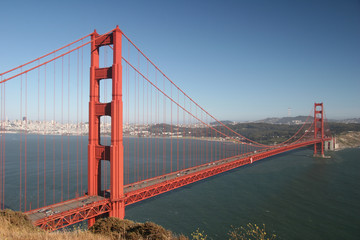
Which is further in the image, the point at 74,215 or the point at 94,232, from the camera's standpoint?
the point at 74,215

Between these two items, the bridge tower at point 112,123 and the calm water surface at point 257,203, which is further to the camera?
the calm water surface at point 257,203

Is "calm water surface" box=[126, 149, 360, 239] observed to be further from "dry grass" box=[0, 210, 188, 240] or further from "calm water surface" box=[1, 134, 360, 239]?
→ "dry grass" box=[0, 210, 188, 240]

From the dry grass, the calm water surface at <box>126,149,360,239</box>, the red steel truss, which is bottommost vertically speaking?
the calm water surface at <box>126,149,360,239</box>

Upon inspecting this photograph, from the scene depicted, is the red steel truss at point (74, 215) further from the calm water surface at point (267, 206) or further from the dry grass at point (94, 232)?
the calm water surface at point (267, 206)

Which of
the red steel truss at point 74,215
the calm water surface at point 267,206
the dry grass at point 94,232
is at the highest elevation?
the dry grass at point 94,232

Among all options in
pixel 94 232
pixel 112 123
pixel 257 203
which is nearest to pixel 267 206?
pixel 257 203

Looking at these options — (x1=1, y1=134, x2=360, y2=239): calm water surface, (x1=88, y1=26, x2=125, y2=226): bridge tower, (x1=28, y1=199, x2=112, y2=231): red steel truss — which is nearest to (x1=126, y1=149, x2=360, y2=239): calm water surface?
(x1=1, y1=134, x2=360, y2=239): calm water surface

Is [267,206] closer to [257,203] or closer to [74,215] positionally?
[257,203]

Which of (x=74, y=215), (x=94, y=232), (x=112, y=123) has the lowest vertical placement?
(x=74, y=215)

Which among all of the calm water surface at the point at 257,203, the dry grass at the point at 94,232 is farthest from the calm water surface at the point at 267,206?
the dry grass at the point at 94,232
